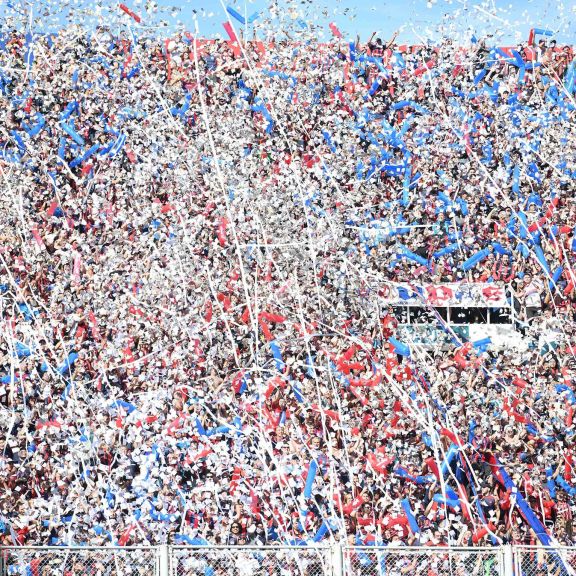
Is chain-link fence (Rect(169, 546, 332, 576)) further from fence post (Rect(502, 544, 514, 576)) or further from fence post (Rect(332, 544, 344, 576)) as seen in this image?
fence post (Rect(502, 544, 514, 576))

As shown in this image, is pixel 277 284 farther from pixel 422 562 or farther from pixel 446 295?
pixel 422 562

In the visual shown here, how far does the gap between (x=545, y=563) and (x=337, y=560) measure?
106 cm

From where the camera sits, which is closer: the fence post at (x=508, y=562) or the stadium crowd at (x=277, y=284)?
the fence post at (x=508, y=562)

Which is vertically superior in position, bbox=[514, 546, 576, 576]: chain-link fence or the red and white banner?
the red and white banner

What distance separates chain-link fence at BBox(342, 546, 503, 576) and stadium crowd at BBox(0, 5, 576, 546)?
24.8 inches

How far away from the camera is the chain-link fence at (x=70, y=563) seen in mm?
4480

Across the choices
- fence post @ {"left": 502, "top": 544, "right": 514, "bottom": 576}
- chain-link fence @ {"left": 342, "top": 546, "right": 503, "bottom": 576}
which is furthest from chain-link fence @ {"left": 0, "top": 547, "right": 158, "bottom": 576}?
fence post @ {"left": 502, "top": 544, "right": 514, "bottom": 576}

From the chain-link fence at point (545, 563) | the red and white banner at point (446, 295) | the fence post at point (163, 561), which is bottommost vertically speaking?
the chain-link fence at point (545, 563)

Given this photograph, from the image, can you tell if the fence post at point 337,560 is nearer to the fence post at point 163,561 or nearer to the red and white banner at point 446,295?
the fence post at point 163,561

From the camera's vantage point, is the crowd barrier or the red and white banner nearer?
the crowd barrier

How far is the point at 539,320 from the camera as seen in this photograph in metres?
6.23

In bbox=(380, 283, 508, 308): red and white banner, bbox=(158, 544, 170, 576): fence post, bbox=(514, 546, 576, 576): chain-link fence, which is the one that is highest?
bbox=(380, 283, 508, 308): red and white banner

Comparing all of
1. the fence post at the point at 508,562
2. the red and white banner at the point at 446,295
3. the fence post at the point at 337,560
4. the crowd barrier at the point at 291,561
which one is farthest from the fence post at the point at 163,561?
the red and white banner at the point at 446,295

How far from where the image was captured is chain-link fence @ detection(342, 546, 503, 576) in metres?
4.46
